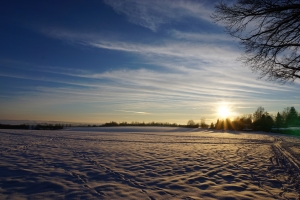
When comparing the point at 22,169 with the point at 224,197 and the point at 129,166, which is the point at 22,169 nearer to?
the point at 129,166

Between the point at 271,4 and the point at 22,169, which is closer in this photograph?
the point at 22,169

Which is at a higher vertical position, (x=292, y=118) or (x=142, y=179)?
(x=292, y=118)

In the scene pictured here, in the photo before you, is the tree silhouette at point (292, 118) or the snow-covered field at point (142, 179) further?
the tree silhouette at point (292, 118)

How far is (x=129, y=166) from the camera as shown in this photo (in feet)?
26.8

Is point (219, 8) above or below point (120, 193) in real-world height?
above

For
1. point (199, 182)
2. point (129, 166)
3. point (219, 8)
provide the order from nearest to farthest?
point (199, 182), point (129, 166), point (219, 8)

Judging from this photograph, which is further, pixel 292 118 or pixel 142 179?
pixel 292 118

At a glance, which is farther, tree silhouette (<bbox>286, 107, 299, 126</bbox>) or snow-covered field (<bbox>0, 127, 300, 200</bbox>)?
tree silhouette (<bbox>286, 107, 299, 126</bbox>)

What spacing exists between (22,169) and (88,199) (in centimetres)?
375

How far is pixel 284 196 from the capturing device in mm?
5195

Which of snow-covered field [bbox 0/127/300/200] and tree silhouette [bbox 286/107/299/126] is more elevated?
tree silhouette [bbox 286/107/299/126]

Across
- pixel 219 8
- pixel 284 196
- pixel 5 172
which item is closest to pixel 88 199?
pixel 5 172

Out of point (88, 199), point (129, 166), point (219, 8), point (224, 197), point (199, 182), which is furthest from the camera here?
point (219, 8)

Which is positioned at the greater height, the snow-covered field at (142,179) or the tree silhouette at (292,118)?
the tree silhouette at (292,118)
